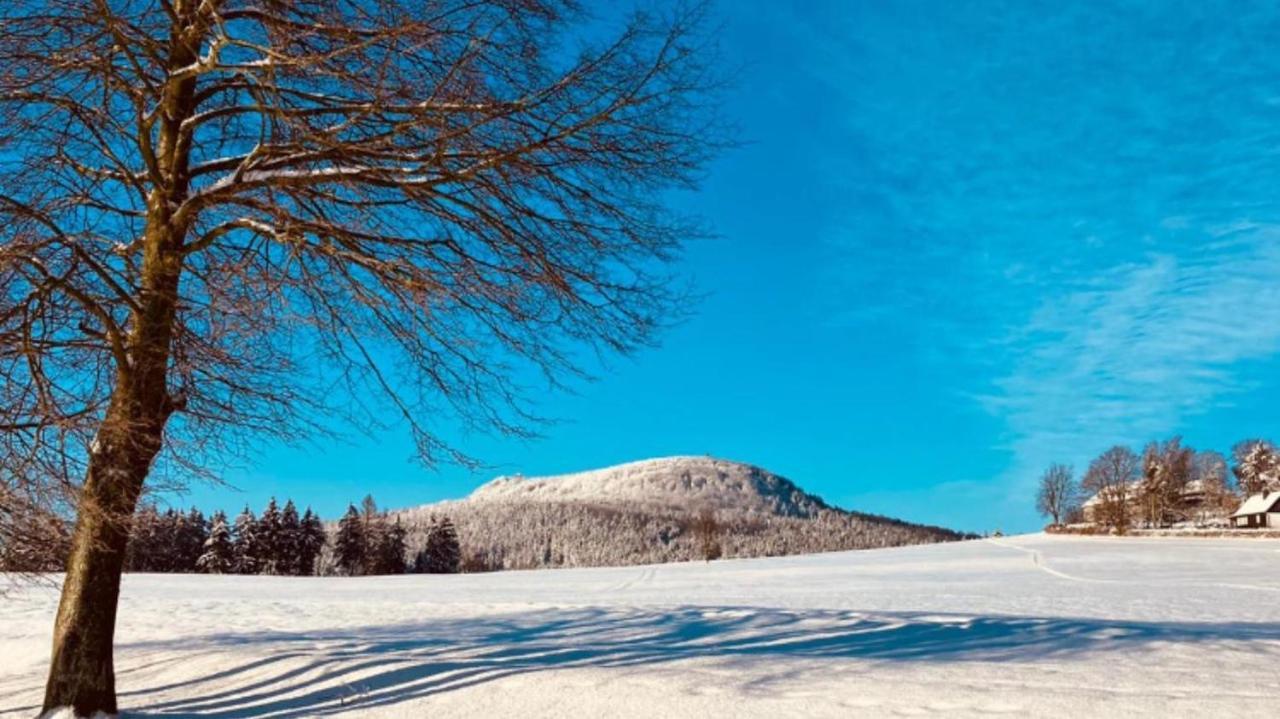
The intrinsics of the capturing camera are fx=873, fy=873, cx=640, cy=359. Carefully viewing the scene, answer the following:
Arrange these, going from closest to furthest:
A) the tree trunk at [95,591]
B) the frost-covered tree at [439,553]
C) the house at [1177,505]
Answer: the tree trunk at [95,591] < the frost-covered tree at [439,553] < the house at [1177,505]

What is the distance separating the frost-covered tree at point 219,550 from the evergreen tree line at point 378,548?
974 centimetres

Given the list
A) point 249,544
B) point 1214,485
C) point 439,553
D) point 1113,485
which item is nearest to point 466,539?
point 439,553

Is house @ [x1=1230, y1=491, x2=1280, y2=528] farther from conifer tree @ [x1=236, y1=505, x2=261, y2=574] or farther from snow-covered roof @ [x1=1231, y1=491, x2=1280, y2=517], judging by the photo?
conifer tree @ [x1=236, y1=505, x2=261, y2=574]

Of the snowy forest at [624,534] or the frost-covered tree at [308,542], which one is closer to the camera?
the frost-covered tree at [308,542]

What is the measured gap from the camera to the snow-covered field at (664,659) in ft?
23.4

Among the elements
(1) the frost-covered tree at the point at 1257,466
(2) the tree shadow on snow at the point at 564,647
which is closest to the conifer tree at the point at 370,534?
(2) the tree shadow on snow at the point at 564,647

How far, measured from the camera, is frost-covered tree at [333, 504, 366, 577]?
65.0 m

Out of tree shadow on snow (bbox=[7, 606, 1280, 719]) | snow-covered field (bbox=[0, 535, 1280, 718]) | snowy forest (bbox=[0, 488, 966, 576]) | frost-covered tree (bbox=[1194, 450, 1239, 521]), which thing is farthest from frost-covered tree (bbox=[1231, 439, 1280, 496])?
tree shadow on snow (bbox=[7, 606, 1280, 719])

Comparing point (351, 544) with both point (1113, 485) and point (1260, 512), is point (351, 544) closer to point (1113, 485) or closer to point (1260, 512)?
point (1113, 485)

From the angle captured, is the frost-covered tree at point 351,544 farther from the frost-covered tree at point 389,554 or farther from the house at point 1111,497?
the house at point 1111,497

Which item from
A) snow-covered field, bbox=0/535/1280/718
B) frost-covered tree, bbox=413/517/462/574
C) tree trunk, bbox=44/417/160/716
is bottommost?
snow-covered field, bbox=0/535/1280/718

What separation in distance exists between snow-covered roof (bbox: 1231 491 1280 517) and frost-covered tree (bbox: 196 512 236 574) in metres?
81.1

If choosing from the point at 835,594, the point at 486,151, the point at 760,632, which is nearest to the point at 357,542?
the point at 835,594

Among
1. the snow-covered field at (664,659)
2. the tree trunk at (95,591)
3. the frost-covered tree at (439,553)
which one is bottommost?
the snow-covered field at (664,659)
